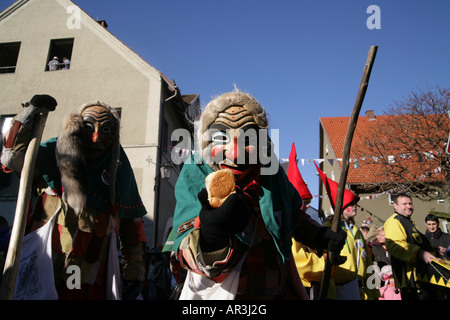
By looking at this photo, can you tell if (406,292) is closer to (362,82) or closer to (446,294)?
(446,294)

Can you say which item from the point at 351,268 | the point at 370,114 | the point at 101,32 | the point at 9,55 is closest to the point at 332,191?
the point at 351,268

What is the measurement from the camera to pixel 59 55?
1335 cm

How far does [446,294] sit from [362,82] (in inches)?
161

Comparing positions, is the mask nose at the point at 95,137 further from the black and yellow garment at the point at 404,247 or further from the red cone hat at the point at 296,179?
the black and yellow garment at the point at 404,247

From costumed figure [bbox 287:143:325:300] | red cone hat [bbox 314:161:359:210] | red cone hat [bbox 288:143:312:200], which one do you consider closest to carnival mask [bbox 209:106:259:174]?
red cone hat [bbox 314:161:359:210]

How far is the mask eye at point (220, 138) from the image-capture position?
1.86 metres

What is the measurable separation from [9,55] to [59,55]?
2143 millimetres

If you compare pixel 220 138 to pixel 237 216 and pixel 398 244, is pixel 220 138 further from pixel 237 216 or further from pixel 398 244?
pixel 398 244

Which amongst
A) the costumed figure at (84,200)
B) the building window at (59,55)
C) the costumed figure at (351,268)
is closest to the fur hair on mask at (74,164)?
the costumed figure at (84,200)

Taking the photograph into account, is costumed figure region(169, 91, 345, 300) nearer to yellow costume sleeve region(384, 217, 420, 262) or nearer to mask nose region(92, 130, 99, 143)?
mask nose region(92, 130, 99, 143)

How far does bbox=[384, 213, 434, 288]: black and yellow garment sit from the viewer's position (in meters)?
4.04

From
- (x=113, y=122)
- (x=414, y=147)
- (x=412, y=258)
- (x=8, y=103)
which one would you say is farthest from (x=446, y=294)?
(x=8, y=103)

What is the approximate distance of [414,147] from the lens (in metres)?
14.3

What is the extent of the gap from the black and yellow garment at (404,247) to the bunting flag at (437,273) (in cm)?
8
